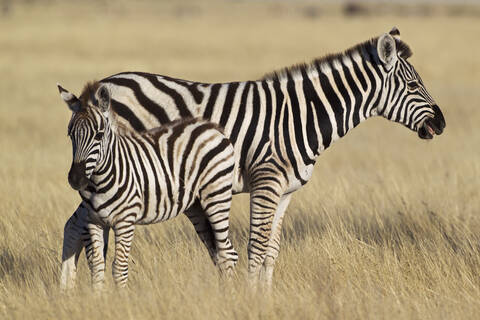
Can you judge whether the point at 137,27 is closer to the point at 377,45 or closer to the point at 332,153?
the point at 332,153

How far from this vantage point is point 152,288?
240 inches

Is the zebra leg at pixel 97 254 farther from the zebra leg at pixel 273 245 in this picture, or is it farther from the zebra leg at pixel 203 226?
the zebra leg at pixel 273 245

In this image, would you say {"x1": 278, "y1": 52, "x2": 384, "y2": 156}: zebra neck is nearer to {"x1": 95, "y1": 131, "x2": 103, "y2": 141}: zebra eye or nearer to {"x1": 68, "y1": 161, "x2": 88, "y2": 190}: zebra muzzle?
{"x1": 95, "y1": 131, "x2": 103, "y2": 141}: zebra eye

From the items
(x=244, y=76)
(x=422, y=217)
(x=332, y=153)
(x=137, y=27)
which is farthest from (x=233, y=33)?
(x=422, y=217)

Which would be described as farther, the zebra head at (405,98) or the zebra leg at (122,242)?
the zebra head at (405,98)

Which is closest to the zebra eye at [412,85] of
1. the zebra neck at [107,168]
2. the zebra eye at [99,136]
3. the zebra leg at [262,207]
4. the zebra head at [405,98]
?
the zebra head at [405,98]

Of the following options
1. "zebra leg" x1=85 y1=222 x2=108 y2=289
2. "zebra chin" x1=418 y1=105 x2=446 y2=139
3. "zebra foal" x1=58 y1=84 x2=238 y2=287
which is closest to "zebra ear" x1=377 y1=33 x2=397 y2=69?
"zebra chin" x1=418 y1=105 x2=446 y2=139

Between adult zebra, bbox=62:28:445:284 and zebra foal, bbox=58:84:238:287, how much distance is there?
47cm

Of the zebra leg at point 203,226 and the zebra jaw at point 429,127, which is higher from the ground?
the zebra jaw at point 429,127

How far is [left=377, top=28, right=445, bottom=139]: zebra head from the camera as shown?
7090mm

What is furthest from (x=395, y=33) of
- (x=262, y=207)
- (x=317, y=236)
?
(x=317, y=236)

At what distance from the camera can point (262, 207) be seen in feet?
21.7

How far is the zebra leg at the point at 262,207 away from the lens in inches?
260

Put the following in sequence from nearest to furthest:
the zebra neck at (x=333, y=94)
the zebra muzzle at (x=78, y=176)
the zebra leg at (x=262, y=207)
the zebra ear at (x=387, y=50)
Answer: the zebra muzzle at (x=78, y=176) → the zebra leg at (x=262, y=207) → the zebra ear at (x=387, y=50) → the zebra neck at (x=333, y=94)
